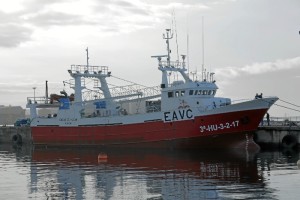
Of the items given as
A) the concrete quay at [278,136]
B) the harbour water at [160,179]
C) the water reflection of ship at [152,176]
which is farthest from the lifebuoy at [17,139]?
the harbour water at [160,179]

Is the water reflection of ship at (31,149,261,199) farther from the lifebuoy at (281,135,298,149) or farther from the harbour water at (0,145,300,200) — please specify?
the lifebuoy at (281,135,298,149)

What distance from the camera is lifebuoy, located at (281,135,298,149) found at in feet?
148

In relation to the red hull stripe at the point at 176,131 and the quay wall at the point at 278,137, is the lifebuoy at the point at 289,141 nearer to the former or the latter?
the quay wall at the point at 278,137

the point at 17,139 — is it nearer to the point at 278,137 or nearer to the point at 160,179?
the point at 278,137

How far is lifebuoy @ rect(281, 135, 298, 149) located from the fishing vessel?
18.7 feet

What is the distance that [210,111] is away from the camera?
40.7 metres

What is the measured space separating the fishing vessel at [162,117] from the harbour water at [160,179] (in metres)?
5.73

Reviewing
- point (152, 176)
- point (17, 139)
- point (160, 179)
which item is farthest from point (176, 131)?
point (17, 139)

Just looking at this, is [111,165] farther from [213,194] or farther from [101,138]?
[101,138]

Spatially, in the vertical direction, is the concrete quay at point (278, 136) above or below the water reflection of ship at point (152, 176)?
above

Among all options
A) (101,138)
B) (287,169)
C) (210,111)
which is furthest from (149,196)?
(101,138)

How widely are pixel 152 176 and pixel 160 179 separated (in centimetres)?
129

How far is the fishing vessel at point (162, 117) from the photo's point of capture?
4053 centimetres

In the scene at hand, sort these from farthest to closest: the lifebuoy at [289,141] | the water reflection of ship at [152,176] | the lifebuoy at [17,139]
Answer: the lifebuoy at [17,139] → the lifebuoy at [289,141] → the water reflection of ship at [152,176]
